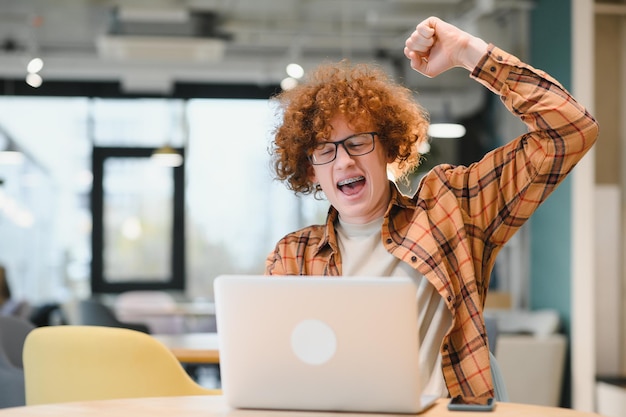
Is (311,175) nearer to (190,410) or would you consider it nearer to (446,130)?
(190,410)

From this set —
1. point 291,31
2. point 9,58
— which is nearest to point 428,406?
point 291,31

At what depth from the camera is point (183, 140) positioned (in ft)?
38.6

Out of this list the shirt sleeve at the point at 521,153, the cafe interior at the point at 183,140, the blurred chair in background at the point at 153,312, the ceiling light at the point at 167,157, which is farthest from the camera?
the ceiling light at the point at 167,157

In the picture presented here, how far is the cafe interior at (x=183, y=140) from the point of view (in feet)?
28.8

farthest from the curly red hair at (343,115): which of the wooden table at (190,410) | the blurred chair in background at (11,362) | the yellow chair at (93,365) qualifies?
the blurred chair in background at (11,362)

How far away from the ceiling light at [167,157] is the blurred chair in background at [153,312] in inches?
61.5

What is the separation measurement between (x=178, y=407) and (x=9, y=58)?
9.61m

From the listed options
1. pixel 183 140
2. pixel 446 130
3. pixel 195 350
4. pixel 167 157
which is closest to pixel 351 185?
pixel 195 350

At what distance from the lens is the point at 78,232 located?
1162cm

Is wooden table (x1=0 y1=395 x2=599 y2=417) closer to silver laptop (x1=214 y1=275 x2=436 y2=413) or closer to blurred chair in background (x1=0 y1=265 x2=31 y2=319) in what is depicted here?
silver laptop (x1=214 y1=275 x2=436 y2=413)

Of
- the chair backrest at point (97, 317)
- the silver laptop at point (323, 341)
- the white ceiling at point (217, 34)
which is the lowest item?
the chair backrest at point (97, 317)

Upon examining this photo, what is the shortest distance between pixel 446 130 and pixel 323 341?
879cm

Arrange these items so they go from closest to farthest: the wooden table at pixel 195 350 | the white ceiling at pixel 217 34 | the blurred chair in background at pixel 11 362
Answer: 1. the blurred chair in background at pixel 11 362
2. the wooden table at pixel 195 350
3. the white ceiling at pixel 217 34

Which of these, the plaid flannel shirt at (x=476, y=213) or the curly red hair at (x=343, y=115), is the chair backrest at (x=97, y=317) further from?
the plaid flannel shirt at (x=476, y=213)
